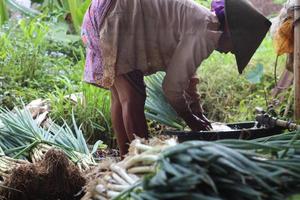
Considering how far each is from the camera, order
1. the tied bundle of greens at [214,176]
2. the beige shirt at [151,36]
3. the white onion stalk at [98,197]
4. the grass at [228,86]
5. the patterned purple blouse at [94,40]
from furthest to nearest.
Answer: the grass at [228,86] → the patterned purple blouse at [94,40] → the beige shirt at [151,36] → the white onion stalk at [98,197] → the tied bundle of greens at [214,176]

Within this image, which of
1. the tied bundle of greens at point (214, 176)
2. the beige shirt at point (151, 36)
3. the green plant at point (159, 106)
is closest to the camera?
the tied bundle of greens at point (214, 176)

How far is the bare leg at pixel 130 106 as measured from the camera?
7.34 ft

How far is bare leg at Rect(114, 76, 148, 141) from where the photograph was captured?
2238 millimetres

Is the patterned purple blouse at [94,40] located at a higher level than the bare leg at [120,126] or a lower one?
higher

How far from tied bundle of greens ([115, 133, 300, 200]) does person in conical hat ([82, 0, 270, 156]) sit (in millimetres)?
922

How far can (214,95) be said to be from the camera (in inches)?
160

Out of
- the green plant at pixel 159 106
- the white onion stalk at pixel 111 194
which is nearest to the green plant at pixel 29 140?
the green plant at pixel 159 106

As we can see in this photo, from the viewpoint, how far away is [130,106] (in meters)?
2.24

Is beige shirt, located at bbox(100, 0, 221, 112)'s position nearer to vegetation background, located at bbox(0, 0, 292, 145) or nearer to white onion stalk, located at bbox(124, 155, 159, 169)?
white onion stalk, located at bbox(124, 155, 159, 169)

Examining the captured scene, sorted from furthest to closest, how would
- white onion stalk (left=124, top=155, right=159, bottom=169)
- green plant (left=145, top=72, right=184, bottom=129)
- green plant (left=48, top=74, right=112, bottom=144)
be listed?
1. green plant (left=48, top=74, right=112, bottom=144)
2. green plant (left=145, top=72, right=184, bottom=129)
3. white onion stalk (left=124, top=155, right=159, bottom=169)

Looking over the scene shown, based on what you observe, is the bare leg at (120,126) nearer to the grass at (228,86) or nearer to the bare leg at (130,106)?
the bare leg at (130,106)

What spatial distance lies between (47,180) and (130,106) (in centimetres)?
44

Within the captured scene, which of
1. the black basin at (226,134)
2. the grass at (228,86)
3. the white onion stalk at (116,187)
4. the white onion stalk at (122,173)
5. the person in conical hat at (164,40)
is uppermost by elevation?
the person in conical hat at (164,40)

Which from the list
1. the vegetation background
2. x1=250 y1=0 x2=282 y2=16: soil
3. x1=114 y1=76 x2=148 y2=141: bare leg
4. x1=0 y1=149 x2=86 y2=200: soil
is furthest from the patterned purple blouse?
x1=250 y1=0 x2=282 y2=16: soil
